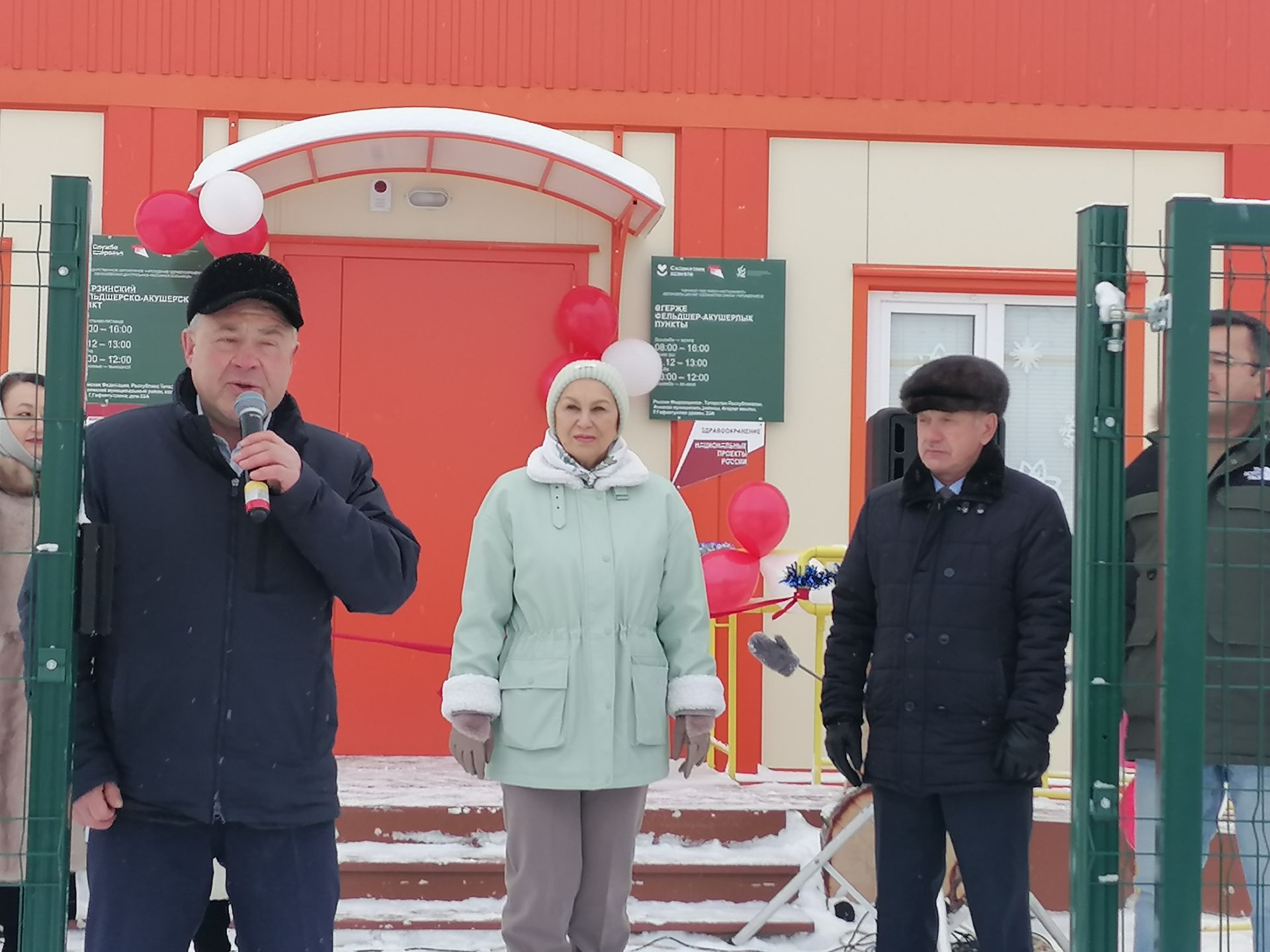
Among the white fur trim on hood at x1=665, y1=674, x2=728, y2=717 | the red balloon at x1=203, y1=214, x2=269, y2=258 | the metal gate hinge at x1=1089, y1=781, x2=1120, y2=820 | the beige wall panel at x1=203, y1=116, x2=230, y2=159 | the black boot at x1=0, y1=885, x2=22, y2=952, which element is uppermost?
the beige wall panel at x1=203, y1=116, x2=230, y2=159

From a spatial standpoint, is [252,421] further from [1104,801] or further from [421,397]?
[421,397]

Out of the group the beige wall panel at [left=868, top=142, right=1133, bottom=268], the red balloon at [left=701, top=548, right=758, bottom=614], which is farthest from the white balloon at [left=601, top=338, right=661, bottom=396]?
the beige wall panel at [left=868, top=142, right=1133, bottom=268]

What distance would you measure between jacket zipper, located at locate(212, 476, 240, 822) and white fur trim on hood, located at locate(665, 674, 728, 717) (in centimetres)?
133

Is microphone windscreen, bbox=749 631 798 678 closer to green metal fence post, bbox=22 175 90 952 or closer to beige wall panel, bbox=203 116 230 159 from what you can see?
green metal fence post, bbox=22 175 90 952

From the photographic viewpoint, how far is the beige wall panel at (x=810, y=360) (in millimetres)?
6332

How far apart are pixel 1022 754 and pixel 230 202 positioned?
371cm

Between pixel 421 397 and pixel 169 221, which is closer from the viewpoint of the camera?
pixel 169 221

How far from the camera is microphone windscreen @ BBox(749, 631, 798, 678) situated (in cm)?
419

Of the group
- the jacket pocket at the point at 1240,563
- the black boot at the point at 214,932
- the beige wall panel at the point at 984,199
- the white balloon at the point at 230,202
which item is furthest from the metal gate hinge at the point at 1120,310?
the beige wall panel at the point at 984,199

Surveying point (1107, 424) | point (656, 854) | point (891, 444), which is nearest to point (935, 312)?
point (891, 444)

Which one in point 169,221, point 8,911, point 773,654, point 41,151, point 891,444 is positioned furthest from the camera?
point 41,151

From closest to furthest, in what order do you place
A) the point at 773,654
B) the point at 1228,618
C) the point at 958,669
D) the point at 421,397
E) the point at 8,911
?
the point at 1228,618 → the point at 958,669 → the point at 8,911 → the point at 773,654 → the point at 421,397

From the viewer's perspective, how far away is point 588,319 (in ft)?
19.8

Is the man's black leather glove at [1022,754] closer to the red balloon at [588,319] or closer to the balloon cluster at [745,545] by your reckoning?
the balloon cluster at [745,545]
